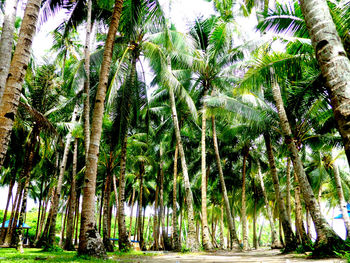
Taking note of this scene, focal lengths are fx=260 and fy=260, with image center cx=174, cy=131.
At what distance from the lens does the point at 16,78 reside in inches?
163

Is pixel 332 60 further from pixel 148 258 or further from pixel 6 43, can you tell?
pixel 148 258

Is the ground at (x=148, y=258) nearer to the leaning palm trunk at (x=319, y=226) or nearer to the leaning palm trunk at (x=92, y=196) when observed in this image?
the leaning palm trunk at (x=92, y=196)

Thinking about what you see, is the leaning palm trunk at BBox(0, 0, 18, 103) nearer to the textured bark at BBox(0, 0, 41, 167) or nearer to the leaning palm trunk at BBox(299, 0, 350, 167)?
the textured bark at BBox(0, 0, 41, 167)

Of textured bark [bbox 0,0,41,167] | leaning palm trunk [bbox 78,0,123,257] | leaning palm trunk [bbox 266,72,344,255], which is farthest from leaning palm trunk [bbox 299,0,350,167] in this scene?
leaning palm trunk [bbox 78,0,123,257]

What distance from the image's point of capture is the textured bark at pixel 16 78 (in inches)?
154

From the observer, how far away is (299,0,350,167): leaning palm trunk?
274 centimetres

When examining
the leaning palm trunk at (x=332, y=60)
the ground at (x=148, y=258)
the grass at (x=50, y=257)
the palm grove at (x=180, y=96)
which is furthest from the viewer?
the ground at (x=148, y=258)

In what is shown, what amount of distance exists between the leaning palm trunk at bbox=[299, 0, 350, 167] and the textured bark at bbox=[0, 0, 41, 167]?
4360 millimetres

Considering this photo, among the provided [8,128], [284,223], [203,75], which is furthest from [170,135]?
[8,128]

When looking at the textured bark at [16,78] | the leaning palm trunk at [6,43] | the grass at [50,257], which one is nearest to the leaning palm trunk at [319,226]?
the grass at [50,257]

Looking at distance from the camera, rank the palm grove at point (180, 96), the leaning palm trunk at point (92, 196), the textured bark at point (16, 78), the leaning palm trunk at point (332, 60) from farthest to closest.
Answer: the leaning palm trunk at point (92, 196), the palm grove at point (180, 96), the textured bark at point (16, 78), the leaning palm trunk at point (332, 60)

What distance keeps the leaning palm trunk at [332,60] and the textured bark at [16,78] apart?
4360mm

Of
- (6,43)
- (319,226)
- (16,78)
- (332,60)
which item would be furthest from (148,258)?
(332,60)

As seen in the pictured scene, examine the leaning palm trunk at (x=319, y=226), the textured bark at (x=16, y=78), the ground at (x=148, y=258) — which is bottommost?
the ground at (x=148, y=258)
